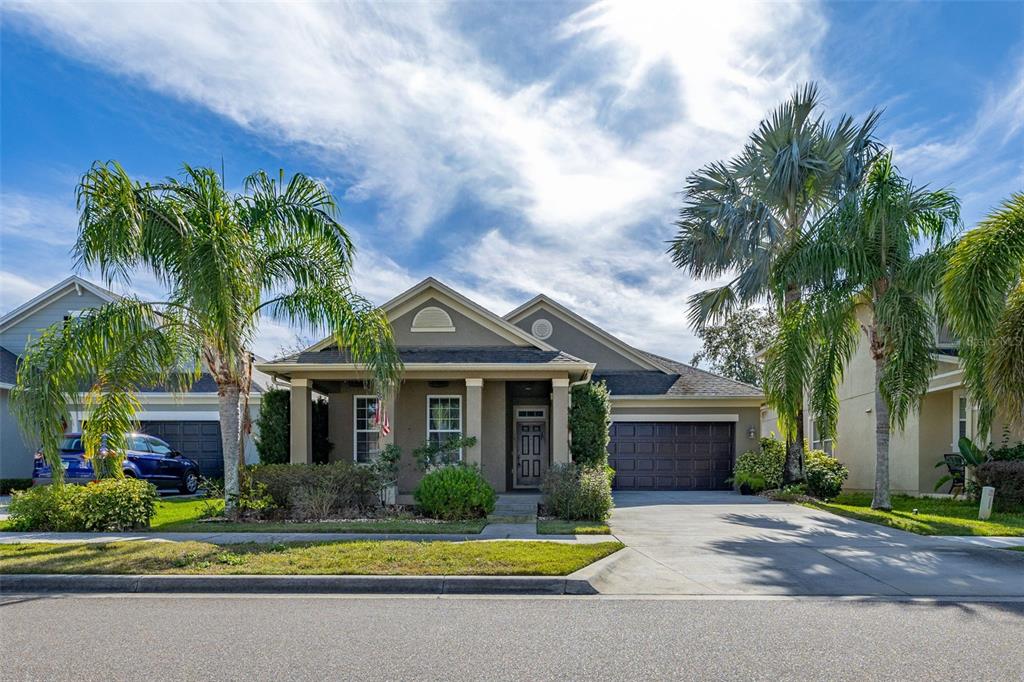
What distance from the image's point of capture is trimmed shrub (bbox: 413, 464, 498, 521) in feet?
43.8

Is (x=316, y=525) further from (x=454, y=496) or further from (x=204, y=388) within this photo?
(x=204, y=388)

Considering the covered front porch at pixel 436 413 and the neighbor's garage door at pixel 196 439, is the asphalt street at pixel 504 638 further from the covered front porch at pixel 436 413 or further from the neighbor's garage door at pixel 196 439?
the neighbor's garage door at pixel 196 439

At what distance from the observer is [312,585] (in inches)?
314

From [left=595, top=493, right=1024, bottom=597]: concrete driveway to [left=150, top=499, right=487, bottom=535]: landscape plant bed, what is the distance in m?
2.67

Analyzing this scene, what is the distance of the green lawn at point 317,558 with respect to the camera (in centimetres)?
834

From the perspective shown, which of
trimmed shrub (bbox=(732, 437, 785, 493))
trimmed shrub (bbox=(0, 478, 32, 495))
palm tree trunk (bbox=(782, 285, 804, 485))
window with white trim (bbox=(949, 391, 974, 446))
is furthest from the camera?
trimmed shrub (bbox=(732, 437, 785, 493))

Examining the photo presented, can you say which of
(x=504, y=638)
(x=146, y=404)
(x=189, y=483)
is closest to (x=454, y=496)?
(x=504, y=638)

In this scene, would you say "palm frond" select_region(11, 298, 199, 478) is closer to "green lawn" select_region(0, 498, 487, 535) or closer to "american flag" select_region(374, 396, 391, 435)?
"green lawn" select_region(0, 498, 487, 535)

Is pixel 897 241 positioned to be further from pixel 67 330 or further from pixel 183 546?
pixel 67 330

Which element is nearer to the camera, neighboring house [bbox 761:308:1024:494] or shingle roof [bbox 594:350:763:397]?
neighboring house [bbox 761:308:1024:494]

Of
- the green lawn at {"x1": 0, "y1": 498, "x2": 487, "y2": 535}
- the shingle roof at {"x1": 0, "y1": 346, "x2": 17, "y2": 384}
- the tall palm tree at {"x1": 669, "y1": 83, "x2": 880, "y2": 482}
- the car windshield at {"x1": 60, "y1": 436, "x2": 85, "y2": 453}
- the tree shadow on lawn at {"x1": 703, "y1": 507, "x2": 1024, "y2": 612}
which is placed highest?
the tall palm tree at {"x1": 669, "y1": 83, "x2": 880, "y2": 482}

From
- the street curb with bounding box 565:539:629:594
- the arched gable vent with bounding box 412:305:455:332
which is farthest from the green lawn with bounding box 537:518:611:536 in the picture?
the arched gable vent with bounding box 412:305:455:332

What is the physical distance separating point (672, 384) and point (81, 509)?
16.3m

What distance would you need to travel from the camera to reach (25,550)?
959 centimetres
